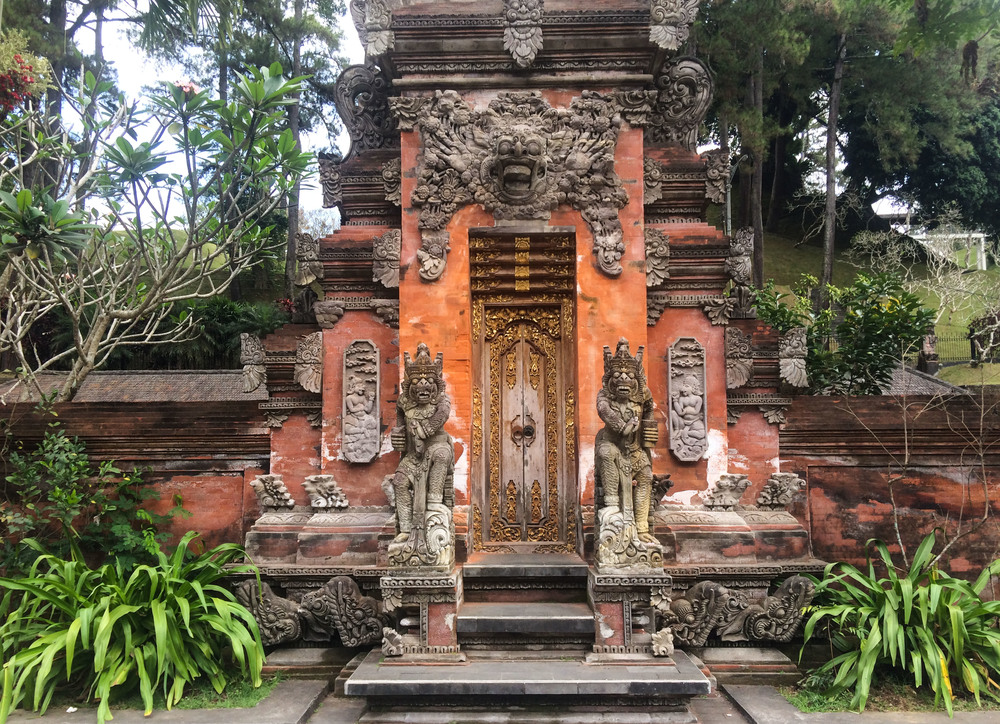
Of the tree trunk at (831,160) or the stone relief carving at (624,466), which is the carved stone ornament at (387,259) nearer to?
the stone relief carving at (624,466)

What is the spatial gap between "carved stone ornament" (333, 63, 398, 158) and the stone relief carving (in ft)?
12.3

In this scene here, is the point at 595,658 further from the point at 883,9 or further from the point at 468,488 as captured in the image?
the point at 883,9

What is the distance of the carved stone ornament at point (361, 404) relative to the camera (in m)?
7.41

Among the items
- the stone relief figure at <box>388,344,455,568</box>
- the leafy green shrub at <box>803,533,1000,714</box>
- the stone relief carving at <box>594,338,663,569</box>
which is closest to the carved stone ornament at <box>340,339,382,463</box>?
the stone relief figure at <box>388,344,455,568</box>

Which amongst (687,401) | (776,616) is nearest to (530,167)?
(687,401)

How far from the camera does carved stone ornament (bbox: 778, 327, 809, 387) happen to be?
7.56m

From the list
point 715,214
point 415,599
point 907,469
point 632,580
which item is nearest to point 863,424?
point 907,469

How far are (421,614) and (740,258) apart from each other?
185 inches

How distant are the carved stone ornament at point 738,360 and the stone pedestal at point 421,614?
11.3 feet

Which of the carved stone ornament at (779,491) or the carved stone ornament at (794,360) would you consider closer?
the carved stone ornament at (779,491)

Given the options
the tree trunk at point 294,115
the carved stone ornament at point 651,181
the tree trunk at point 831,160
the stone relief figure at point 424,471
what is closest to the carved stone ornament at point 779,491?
the carved stone ornament at point 651,181

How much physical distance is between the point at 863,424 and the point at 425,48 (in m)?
5.82

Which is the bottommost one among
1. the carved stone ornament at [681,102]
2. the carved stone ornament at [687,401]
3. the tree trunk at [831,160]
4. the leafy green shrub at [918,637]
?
the leafy green shrub at [918,637]

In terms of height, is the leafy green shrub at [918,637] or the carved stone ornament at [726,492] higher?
the carved stone ornament at [726,492]
